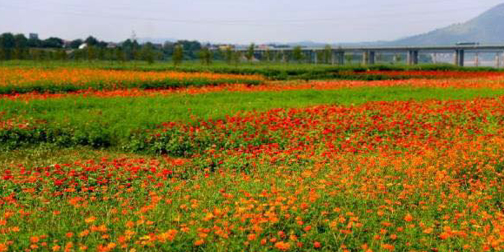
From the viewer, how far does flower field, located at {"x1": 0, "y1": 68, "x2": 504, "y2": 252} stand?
4.93 metres

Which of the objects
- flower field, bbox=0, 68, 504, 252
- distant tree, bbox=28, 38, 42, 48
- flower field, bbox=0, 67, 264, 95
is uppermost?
distant tree, bbox=28, 38, 42, 48

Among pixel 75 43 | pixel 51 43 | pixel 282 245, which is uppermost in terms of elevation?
pixel 75 43

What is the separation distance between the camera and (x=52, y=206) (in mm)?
6109

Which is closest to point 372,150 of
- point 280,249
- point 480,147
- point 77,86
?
point 480,147

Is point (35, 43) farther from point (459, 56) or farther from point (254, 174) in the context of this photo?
point (254, 174)

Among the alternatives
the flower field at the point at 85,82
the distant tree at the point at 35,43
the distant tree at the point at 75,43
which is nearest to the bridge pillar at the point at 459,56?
the flower field at the point at 85,82

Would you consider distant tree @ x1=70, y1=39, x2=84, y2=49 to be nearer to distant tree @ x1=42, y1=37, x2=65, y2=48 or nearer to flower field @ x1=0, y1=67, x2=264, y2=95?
distant tree @ x1=42, y1=37, x2=65, y2=48

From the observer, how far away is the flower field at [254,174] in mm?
4930

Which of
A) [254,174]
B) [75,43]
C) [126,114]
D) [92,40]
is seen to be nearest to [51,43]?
[92,40]

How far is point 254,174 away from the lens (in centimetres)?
766

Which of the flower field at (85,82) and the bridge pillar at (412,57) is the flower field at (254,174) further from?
the bridge pillar at (412,57)

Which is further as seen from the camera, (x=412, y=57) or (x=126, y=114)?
(x=412, y=57)

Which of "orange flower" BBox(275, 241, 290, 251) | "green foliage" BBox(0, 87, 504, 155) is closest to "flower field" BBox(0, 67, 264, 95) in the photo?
"green foliage" BBox(0, 87, 504, 155)

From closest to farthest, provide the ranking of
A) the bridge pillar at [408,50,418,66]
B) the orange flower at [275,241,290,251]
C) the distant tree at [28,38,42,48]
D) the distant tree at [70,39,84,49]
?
the orange flower at [275,241,290,251]
the distant tree at [28,38,42,48]
the bridge pillar at [408,50,418,66]
the distant tree at [70,39,84,49]
